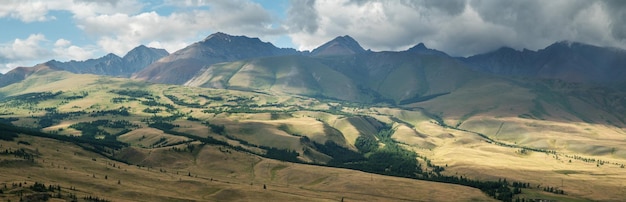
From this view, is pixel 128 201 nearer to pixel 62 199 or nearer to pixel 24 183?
pixel 62 199

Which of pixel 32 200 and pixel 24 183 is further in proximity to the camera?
pixel 24 183

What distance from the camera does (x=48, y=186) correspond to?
200 metres

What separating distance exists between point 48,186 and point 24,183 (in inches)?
342

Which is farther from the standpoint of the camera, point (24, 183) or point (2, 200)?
point (24, 183)

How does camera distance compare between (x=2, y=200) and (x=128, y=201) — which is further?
(x=128, y=201)

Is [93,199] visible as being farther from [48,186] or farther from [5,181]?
[5,181]

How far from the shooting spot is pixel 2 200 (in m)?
167

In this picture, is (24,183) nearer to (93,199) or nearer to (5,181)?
(5,181)

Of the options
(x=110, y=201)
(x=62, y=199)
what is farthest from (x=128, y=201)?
(x=62, y=199)

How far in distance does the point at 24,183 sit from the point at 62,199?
28695 mm

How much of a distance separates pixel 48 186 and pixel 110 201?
29880 millimetres

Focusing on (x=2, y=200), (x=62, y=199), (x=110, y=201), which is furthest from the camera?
(x=110, y=201)

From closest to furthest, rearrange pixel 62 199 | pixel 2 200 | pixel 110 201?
pixel 2 200 < pixel 62 199 < pixel 110 201

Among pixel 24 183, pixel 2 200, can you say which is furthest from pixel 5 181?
pixel 2 200
